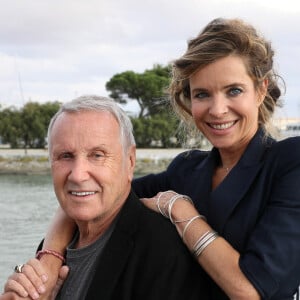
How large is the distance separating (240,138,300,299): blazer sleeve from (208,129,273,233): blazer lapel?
0.32ft

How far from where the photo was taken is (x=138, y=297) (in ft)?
4.53

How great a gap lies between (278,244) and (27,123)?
3541 centimetres

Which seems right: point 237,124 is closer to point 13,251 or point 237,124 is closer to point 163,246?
point 163,246

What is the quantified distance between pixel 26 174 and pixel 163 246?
1256 inches

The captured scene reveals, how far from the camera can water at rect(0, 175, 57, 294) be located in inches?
516

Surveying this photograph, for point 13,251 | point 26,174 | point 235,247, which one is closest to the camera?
point 235,247

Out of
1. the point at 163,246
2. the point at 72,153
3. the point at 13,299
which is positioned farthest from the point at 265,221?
the point at 13,299

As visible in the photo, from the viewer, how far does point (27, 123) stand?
36.0 m

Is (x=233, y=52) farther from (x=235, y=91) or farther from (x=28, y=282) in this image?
(x=28, y=282)

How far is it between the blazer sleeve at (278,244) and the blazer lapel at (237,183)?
0.10 metres

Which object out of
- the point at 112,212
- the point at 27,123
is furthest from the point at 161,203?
the point at 27,123

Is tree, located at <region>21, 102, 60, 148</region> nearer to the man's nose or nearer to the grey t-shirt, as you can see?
the grey t-shirt

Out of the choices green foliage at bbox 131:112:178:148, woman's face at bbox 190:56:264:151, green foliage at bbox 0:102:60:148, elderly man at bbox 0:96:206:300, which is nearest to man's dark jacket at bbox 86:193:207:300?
elderly man at bbox 0:96:206:300

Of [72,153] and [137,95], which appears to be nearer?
[72,153]
